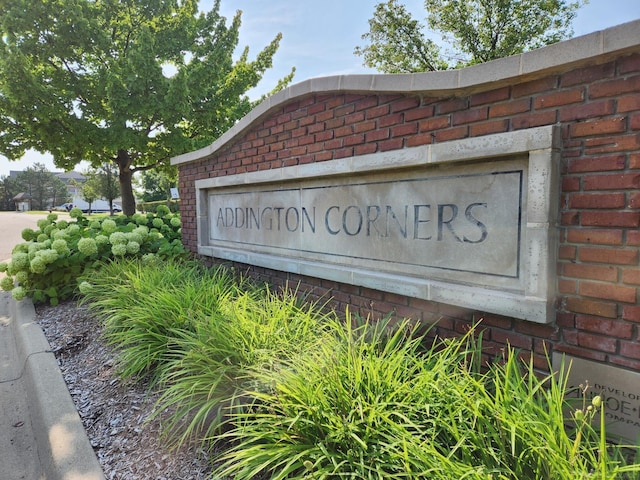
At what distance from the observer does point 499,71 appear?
237 cm

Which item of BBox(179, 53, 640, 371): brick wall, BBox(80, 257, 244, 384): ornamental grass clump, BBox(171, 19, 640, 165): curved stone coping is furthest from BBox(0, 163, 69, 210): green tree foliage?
BBox(179, 53, 640, 371): brick wall

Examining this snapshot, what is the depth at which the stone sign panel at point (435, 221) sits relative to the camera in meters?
2.26

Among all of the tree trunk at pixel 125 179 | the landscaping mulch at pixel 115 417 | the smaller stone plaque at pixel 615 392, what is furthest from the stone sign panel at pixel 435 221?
the tree trunk at pixel 125 179

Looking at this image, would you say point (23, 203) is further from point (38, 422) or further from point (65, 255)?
point (38, 422)

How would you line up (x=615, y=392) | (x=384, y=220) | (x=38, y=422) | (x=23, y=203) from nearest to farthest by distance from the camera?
(x=615, y=392) → (x=38, y=422) → (x=384, y=220) → (x=23, y=203)

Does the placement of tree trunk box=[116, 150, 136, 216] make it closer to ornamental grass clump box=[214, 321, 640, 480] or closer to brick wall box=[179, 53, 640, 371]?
brick wall box=[179, 53, 640, 371]

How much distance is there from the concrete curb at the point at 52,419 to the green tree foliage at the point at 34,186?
80409mm

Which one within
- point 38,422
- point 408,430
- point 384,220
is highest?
point 384,220

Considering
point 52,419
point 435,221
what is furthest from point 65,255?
point 435,221

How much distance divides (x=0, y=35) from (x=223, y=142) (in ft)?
31.4

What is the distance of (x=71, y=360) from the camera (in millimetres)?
3799

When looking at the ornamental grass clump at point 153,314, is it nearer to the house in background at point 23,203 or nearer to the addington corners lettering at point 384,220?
the addington corners lettering at point 384,220

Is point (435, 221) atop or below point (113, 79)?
below

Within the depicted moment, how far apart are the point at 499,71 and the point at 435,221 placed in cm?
100
